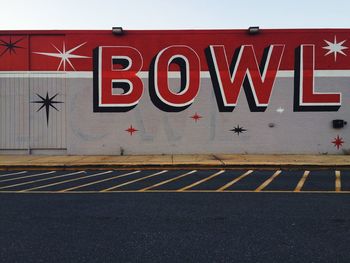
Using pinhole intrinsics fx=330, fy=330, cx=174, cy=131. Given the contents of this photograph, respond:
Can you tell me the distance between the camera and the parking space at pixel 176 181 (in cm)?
816

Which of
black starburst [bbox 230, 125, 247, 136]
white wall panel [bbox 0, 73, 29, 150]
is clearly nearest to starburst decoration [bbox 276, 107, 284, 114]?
black starburst [bbox 230, 125, 247, 136]

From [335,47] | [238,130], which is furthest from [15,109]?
[335,47]

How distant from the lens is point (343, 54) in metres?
15.9

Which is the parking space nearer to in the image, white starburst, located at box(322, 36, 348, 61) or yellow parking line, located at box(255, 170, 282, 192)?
yellow parking line, located at box(255, 170, 282, 192)
